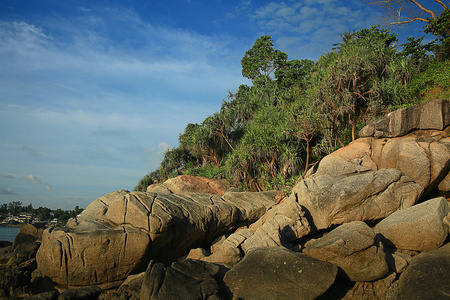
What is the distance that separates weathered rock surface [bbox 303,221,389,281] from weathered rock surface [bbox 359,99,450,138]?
6191 millimetres

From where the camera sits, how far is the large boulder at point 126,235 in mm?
9625

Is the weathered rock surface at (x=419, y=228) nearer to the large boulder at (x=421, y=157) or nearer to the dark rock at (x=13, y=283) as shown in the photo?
the large boulder at (x=421, y=157)

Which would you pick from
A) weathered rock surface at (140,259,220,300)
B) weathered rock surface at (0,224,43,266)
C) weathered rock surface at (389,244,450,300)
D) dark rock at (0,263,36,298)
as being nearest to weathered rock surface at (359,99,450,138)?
weathered rock surface at (389,244,450,300)

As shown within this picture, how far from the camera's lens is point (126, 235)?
399 inches

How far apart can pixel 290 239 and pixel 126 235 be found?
538 centimetres

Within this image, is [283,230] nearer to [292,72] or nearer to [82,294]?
[82,294]

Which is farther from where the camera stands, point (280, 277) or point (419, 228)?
point (419, 228)

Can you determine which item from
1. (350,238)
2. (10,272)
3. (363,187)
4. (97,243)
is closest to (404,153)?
(363,187)

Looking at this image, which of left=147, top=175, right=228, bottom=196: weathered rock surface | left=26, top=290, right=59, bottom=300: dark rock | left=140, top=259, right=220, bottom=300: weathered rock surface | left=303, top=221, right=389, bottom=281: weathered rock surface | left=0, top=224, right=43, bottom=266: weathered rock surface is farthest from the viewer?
left=147, top=175, right=228, bottom=196: weathered rock surface

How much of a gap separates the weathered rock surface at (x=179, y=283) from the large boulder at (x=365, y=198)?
196 inches

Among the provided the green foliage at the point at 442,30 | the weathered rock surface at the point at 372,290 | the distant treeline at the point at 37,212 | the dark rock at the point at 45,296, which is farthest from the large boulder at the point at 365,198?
the distant treeline at the point at 37,212

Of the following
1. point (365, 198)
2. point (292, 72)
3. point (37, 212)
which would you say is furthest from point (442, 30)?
point (37, 212)

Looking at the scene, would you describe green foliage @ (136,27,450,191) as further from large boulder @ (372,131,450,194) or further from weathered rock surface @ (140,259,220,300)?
weathered rock surface @ (140,259,220,300)

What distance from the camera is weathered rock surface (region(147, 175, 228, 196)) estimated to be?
17.7 metres
